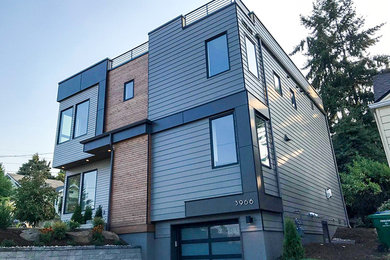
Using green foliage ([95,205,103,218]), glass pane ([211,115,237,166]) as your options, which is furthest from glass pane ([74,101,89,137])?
glass pane ([211,115,237,166])

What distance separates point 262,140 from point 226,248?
10.4 feet

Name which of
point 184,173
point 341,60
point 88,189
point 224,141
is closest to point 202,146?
point 224,141

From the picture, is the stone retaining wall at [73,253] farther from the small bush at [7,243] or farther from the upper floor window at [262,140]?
the upper floor window at [262,140]

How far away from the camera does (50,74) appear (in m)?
15.8

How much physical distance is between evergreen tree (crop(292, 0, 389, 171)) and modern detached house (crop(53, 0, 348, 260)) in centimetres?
1069

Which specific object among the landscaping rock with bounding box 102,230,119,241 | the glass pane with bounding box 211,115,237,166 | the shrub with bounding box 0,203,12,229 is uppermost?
the glass pane with bounding box 211,115,237,166

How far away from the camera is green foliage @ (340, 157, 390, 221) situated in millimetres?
15202

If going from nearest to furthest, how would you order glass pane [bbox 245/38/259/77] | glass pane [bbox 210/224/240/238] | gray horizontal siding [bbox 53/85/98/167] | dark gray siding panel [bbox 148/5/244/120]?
glass pane [bbox 210/224/240/238] < dark gray siding panel [bbox 148/5/244/120] < glass pane [bbox 245/38/259/77] < gray horizontal siding [bbox 53/85/98/167]

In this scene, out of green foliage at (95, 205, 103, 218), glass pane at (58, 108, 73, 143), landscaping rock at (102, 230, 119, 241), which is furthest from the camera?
glass pane at (58, 108, 73, 143)

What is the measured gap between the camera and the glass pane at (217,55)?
9.05 m

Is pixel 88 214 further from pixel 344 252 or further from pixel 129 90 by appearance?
pixel 344 252

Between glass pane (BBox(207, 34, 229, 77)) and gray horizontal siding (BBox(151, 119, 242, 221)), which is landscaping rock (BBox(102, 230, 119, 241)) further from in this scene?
glass pane (BBox(207, 34, 229, 77))

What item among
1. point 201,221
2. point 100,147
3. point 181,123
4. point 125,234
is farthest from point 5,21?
point 201,221

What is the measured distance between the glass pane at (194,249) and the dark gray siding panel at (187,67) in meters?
4.11
